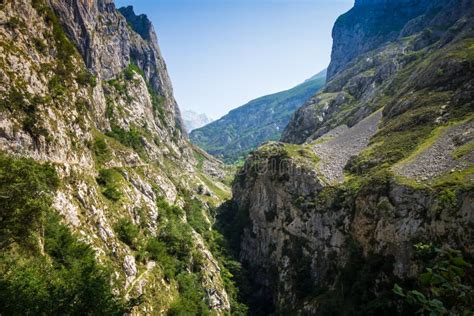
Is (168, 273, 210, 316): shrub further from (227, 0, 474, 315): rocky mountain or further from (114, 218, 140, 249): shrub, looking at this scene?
(227, 0, 474, 315): rocky mountain

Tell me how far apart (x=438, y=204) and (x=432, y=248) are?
4347 centimetres

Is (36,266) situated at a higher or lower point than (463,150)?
higher

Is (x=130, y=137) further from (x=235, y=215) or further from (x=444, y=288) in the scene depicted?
(x=444, y=288)

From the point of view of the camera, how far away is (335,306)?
49.8 m

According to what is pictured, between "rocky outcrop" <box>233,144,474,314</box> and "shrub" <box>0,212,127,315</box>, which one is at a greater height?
"shrub" <box>0,212,127,315</box>

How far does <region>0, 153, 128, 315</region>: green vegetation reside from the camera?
28.9 metres

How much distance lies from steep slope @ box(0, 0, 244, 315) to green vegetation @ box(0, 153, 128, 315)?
4.6 inches

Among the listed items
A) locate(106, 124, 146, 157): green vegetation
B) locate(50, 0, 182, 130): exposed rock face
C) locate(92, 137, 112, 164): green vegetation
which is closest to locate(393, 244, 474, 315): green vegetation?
locate(92, 137, 112, 164): green vegetation

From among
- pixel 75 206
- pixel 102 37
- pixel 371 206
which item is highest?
pixel 102 37

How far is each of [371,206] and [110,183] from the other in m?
52.6

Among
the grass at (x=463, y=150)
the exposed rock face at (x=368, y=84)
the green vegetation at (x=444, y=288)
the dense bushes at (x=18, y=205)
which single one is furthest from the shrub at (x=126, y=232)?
the exposed rock face at (x=368, y=84)

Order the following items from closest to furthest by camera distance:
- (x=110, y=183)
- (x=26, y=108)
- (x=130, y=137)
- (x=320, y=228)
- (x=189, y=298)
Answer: (x=26, y=108)
(x=189, y=298)
(x=320, y=228)
(x=110, y=183)
(x=130, y=137)

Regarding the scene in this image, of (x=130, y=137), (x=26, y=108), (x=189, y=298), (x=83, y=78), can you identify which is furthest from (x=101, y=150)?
(x=189, y=298)

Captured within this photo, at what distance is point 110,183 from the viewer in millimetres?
69125
